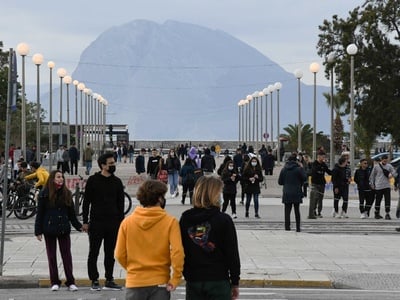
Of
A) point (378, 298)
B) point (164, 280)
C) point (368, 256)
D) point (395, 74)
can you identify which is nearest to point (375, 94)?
point (395, 74)

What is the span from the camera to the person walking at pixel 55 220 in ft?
40.4

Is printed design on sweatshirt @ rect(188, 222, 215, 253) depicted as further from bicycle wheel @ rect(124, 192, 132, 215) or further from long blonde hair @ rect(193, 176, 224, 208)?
bicycle wheel @ rect(124, 192, 132, 215)

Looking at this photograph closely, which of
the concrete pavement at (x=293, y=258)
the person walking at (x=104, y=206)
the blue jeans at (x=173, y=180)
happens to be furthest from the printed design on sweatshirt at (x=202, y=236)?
the blue jeans at (x=173, y=180)

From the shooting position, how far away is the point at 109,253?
12.3 meters

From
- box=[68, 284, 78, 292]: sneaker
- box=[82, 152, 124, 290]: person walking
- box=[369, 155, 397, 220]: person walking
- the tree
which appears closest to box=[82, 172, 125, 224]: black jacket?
box=[82, 152, 124, 290]: person walking

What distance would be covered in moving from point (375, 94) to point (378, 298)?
158 ft

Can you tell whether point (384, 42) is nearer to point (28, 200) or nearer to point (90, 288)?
point (28, 200)

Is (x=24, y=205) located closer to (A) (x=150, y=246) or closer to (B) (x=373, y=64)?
(A) (x=150, y=246)

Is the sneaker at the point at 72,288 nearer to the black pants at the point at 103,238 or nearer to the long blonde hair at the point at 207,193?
the black pants at the point at 103,238

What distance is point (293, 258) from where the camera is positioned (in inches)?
630

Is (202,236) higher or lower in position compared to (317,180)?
higher

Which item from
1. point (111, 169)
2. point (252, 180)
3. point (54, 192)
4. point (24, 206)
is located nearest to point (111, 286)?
point (54, 192)

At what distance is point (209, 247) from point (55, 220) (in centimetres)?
526

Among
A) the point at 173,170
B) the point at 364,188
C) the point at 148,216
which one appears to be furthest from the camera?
the point at 173,170
